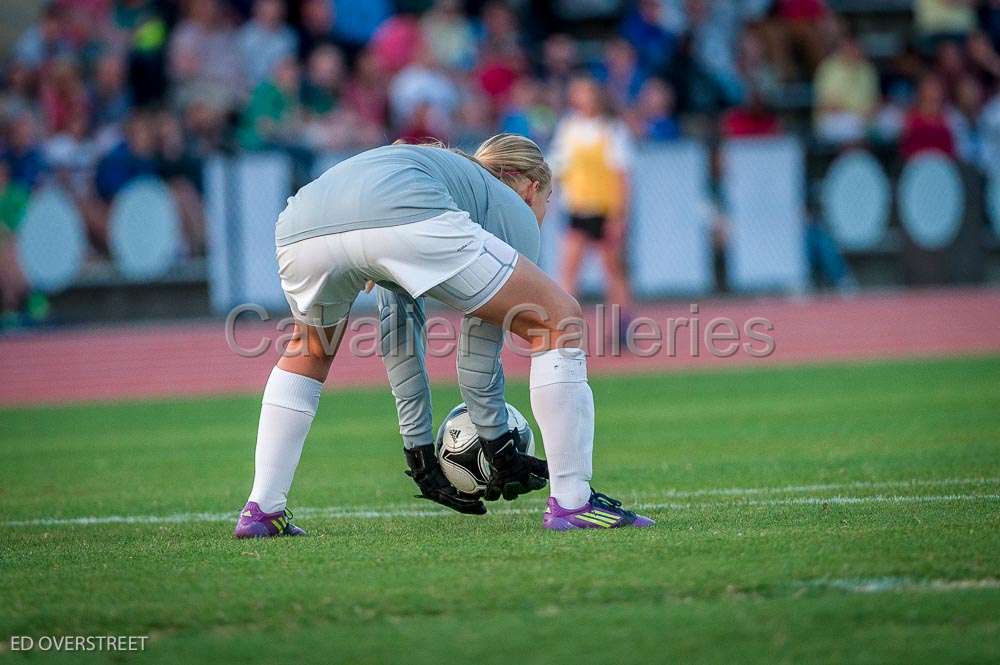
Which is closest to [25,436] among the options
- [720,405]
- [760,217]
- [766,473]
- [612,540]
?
[720,405]

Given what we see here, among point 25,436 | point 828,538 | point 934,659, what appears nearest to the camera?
point 934,659

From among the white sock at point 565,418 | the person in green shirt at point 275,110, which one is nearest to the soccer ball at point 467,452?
the white sock at point 565,418

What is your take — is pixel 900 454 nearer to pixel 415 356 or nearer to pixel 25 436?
pixel 415 356

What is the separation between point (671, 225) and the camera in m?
17.6

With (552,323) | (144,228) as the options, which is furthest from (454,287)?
(144,228)

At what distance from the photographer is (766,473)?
21.9ft

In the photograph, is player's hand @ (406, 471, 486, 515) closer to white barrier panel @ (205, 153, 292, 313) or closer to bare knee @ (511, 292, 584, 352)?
bare knee @ (511, 292, 584, 352)

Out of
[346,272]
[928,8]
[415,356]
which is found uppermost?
[928,8]

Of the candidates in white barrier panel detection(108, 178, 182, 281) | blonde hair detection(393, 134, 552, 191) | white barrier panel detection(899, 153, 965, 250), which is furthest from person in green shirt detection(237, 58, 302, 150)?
blonde hair detection(393, 134, 552, 191)

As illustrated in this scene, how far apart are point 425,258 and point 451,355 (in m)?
9.67

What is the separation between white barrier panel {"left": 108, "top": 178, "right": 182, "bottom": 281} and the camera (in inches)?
691

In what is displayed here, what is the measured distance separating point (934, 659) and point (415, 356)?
9.51ft

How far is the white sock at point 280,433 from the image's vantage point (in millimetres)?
5301

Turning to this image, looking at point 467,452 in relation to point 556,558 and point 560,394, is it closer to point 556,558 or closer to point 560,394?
point 560,394
